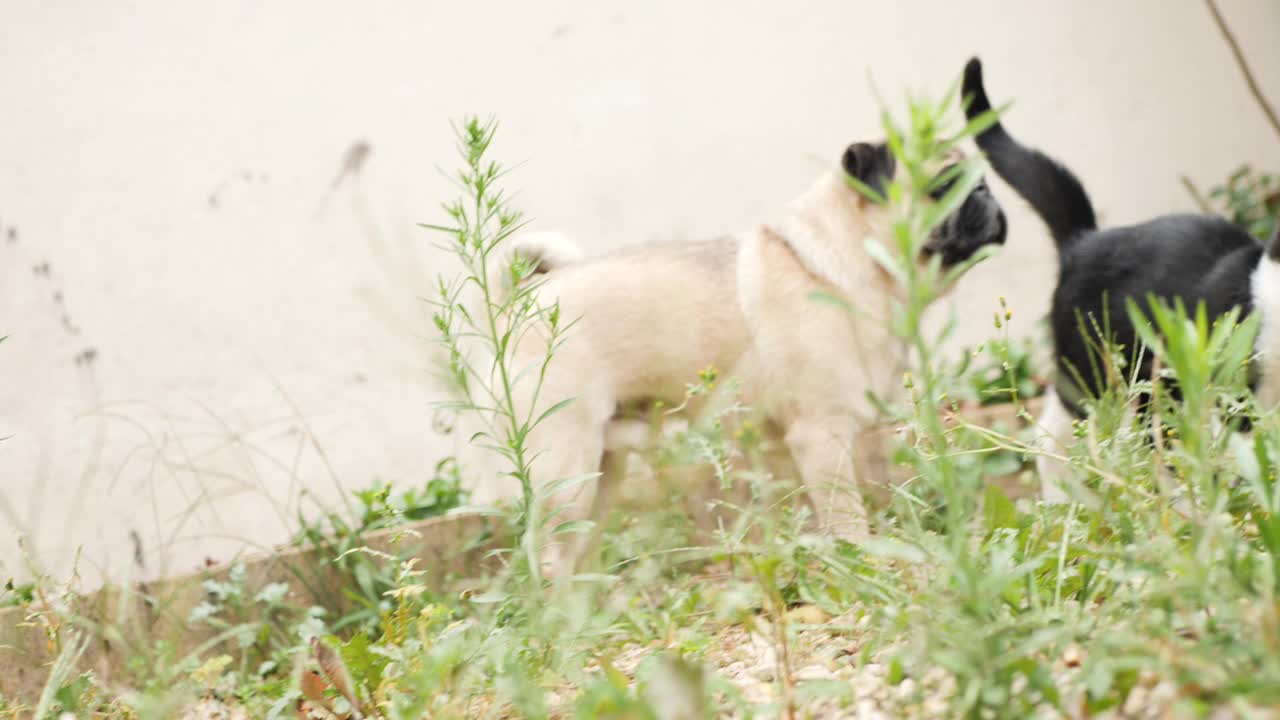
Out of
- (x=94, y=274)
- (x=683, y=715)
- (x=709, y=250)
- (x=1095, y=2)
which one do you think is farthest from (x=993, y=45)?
(x=683, y=715)

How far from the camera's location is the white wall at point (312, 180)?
246cm

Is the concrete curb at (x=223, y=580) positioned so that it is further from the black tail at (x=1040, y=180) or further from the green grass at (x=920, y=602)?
the black tail at (x=1040, y=180)

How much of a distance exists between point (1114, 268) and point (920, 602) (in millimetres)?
1447

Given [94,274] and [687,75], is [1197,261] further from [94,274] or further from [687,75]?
[94,274]

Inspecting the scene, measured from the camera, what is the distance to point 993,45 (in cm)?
333

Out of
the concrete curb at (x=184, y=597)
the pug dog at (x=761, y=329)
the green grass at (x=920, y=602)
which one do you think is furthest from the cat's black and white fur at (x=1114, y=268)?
the concrete curb at (x=184, y=597)

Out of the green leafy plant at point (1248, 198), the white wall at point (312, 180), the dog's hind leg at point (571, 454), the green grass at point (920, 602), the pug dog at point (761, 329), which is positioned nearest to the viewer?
the green grass at point (920, 602)

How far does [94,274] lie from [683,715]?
248 cm

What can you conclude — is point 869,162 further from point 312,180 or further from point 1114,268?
point 312,180

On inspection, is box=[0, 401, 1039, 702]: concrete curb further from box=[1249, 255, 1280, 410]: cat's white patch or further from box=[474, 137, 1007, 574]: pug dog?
box=[1249, 255, 1280, 410]: cat's white patch

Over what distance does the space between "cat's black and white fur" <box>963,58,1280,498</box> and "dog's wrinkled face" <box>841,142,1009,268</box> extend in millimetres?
82

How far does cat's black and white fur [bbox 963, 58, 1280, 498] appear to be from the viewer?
170cm

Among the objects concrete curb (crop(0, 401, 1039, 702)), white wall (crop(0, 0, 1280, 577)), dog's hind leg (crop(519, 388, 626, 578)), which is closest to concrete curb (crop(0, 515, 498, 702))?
concrete curb (crop(0, 401, 1039, 702))

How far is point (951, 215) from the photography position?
2.01 meters
